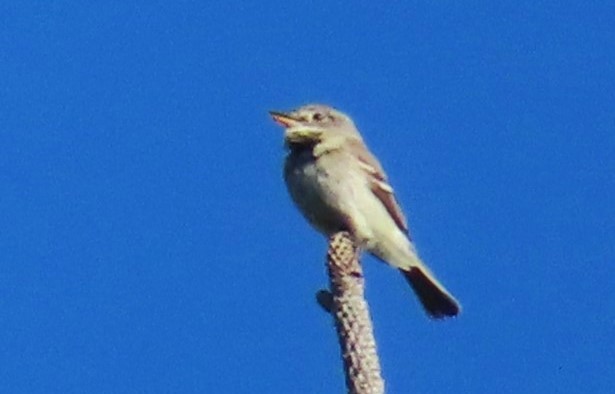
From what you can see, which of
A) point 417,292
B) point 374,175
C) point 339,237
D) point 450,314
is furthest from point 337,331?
point 374,175

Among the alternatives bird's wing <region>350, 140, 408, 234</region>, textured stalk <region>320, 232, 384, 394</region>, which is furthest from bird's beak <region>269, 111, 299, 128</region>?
textured stalk <region>320, 232, 384, 394</region>

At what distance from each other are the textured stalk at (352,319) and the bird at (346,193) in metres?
2.80

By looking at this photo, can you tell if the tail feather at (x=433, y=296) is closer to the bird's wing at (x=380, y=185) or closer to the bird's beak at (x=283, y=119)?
the bird's wing at (x=380, y=185)

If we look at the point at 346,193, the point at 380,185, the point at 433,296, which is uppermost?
the point at 380,185

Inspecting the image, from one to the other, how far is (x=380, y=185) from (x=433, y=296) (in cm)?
101

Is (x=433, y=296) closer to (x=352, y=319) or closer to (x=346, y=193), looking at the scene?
(x=346, y=193)

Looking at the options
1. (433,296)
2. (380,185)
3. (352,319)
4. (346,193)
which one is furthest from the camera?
(380,185)

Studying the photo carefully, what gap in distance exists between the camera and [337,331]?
3.45 meters

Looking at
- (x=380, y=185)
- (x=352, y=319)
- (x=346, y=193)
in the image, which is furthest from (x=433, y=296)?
(x=352, y=319)

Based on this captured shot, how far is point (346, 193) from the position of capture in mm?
7133

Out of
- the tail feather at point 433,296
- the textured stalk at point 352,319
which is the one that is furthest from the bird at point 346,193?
the textured stalk at point 352,319

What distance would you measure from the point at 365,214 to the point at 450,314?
3.21ft

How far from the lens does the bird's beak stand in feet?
23.3

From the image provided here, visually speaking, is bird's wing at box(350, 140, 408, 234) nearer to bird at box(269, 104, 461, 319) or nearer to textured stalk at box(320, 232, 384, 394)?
bird at box(269, 104, 461, 319)
